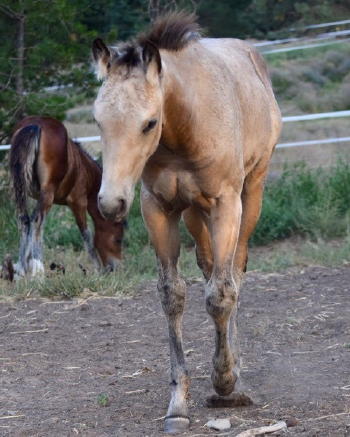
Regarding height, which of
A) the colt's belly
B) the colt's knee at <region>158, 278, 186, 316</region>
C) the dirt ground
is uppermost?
the colt's belly

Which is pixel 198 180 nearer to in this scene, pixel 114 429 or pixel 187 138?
pixel 187 138

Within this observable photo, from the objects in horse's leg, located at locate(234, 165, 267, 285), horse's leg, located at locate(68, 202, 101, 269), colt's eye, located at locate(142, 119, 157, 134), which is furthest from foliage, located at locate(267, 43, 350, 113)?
colt's eye, located at locate(142, 119, 157, 134)

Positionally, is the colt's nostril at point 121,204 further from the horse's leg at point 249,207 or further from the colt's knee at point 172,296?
the horse's leg at point 249,207

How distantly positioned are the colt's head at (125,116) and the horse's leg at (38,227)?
17.7 feet

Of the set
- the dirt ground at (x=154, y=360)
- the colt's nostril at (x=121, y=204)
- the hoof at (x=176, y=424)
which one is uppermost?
the colt's nostril at (x=121, y=204)

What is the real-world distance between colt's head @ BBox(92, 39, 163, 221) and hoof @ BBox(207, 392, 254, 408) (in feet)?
5.10

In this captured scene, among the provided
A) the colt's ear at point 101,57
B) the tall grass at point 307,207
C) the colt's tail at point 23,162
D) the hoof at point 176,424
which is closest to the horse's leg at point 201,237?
the hoof at point 176,424

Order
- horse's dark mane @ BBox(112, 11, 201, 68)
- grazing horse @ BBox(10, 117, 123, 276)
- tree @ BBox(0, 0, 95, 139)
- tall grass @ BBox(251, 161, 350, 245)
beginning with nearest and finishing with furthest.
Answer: horse's dark mane @ BBox(112, 11, 201, 68) → grazing horse @ BBox(10, 117, 123, 276) → tall grass @ BBox(251, 161, 350, 245) → tree @ BBox(0, 0, 95, 139)

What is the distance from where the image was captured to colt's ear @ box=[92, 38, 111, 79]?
4062 mm

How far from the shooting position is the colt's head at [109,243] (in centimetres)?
1058

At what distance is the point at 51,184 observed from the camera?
32.6ft

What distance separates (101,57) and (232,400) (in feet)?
6.41

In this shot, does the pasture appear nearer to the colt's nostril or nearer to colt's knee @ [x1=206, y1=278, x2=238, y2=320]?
colt's knee @ [x1=206, y1=278, x2=238, y2=320]

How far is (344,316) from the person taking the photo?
22.6 feet
